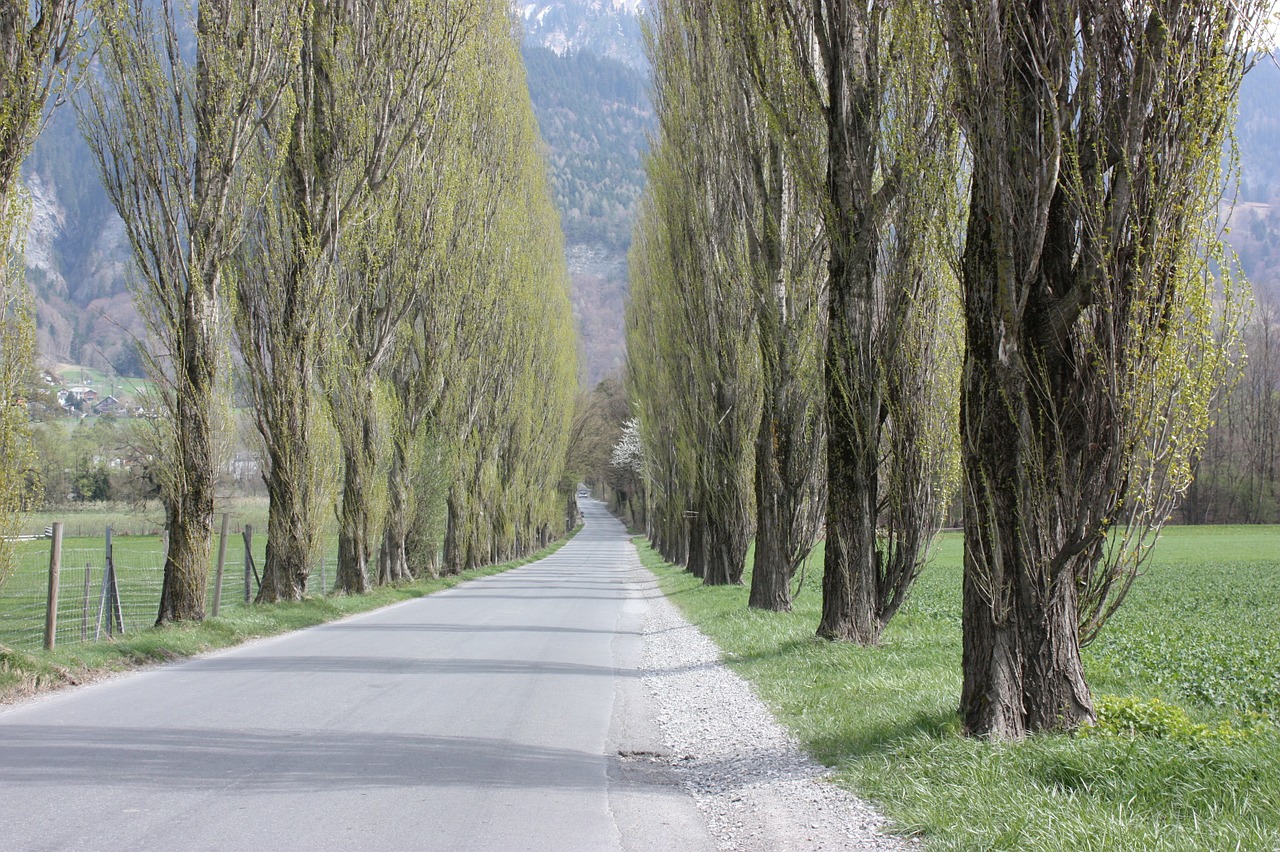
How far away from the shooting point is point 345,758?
6.18 meters

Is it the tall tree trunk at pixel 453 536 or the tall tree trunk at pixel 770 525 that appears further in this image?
the tall tree trunk at pixel 453 536

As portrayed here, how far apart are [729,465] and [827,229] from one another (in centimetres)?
1115

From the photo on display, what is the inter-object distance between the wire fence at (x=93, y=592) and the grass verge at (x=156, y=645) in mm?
725

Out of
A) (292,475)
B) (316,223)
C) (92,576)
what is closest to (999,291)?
(292,475)

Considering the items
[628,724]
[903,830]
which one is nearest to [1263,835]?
[903,830]

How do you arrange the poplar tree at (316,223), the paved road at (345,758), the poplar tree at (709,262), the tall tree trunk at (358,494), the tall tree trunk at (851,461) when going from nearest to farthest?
the paved road at (345,758)
the tall tree trunk at (851,461)
the poplar tree at (316,223)
the poplar tree at (709,262)
the tall tree trunk at (358,494)

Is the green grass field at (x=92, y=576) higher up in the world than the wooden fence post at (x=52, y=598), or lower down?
lower down

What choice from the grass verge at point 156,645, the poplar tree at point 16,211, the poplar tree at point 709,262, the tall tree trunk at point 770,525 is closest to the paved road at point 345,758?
the grass verge at point 156,645

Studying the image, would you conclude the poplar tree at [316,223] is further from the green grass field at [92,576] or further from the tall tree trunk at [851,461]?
the tall tree trunk at [851,461]

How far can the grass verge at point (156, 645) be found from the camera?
28.0 feet

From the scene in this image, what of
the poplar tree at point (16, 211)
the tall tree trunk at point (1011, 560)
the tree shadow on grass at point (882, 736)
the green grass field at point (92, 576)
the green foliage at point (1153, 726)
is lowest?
the green grass field at point (92, 576)

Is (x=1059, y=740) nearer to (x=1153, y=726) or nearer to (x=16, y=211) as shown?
(x=1153, y=726)

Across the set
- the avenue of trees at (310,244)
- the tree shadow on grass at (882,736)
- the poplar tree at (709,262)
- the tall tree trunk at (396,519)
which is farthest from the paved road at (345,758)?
the tall tree trunk at (396,519)

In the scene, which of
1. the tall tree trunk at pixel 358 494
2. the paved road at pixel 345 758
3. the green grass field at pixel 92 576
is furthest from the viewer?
the tall tree trunk at pixel 358 494
